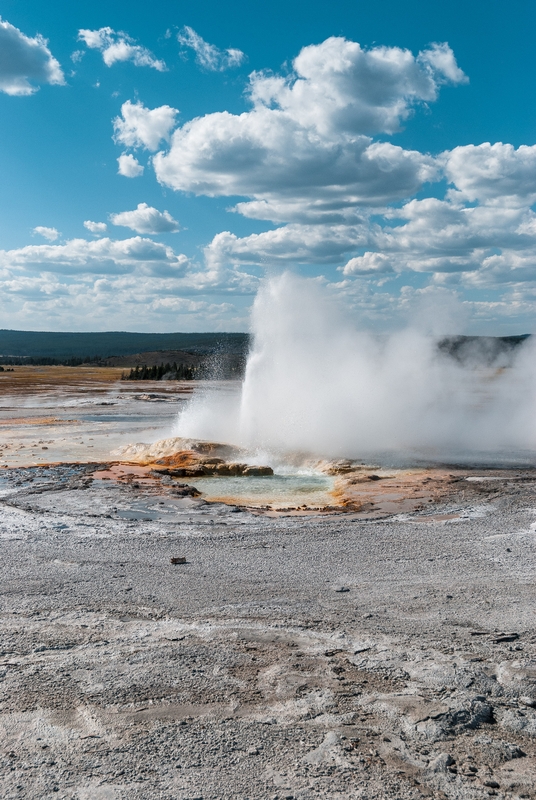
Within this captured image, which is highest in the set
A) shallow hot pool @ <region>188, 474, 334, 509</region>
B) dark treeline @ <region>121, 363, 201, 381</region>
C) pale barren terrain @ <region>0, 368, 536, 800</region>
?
dark treeline @ <region>121, 363, 201, 381</region>

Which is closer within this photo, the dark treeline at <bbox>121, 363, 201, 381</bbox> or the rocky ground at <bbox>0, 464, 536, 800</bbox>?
the rocky ground at <bbox>0, 464, 536, 800</bbox>

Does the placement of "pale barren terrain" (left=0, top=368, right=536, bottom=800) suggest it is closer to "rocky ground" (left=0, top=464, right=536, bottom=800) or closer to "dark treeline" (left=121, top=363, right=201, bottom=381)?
"rocky ground" (left=0, top=464, right=536, bottom=800)

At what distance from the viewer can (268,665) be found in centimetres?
577

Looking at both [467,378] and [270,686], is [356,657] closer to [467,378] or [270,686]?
[270,686]

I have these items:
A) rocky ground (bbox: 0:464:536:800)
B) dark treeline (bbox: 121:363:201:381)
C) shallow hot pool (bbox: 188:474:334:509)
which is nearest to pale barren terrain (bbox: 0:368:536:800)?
rocky ground (bbox: 0:464:536:800)

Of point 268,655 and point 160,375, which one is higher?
point 160,375

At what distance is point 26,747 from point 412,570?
18.8 ft

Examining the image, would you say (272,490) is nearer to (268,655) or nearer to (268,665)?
(268,655)

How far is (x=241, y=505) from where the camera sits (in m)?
13.7

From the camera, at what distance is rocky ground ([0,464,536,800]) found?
4.24 metres

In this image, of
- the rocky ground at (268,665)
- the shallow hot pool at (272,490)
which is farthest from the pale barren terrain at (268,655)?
the shallow hot pool at (272,490)

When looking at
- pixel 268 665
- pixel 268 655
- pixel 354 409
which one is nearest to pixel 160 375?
pixel 354 409

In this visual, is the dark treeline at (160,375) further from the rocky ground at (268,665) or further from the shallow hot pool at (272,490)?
the rocky ground at (268,665)

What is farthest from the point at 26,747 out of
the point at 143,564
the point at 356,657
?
the point at 143,564
